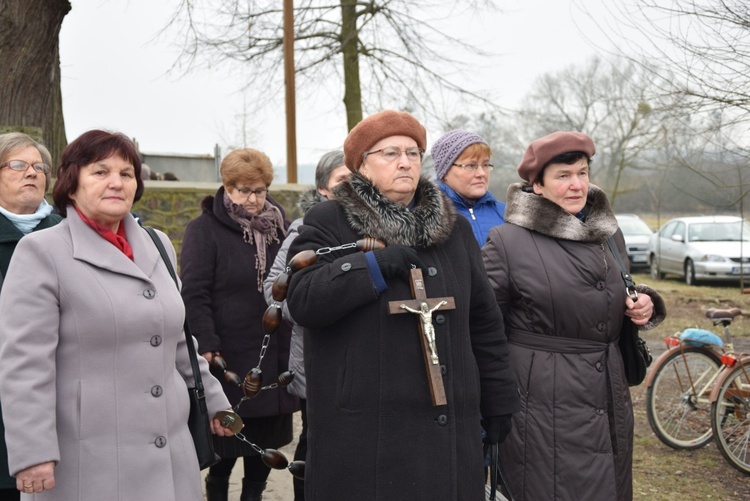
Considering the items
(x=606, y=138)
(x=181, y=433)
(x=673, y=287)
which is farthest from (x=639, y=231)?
(x=181, y=433)

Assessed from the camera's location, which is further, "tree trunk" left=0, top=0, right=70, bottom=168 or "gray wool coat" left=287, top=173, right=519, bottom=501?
"tree trunk" left=0, top=0, right=70, bottom=168

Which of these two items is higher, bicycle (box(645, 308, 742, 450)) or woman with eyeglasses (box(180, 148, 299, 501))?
woman with eyeglasses (box(180, 148, 299, 501))

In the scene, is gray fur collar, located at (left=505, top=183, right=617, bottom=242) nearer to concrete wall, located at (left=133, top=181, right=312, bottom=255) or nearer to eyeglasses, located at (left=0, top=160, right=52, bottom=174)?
eyeglasses, located at (left=0, top=160, right=52, bottom=174)

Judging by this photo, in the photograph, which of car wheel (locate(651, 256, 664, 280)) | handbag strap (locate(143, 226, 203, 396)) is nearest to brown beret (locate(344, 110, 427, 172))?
handbag strap (locate(143, 226, 203, 396))

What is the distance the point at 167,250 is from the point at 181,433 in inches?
25.4

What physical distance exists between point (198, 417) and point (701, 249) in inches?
569

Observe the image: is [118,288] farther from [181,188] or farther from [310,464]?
[181,188]

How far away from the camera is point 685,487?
4922mm

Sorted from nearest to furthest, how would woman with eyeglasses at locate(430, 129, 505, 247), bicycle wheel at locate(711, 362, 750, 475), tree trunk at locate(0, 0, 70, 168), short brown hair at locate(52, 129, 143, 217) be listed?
short brown hair at locate(52, 129, 143, 217)
woman with eyeglasses at locate(430, 129, 505, 247)
bicycle wheel at locate(711, 362, 750, 475)
tree trunk at locate(0, 0, 70, 168)

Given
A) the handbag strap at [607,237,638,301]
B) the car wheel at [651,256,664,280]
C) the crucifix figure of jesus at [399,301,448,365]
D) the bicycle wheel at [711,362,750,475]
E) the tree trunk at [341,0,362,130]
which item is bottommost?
the bicycle wheel at [711,362,750,475]

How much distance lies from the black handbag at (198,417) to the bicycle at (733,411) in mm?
3836

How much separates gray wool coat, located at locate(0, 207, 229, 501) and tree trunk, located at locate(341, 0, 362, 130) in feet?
34.8

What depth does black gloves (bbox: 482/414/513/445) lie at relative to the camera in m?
2.75

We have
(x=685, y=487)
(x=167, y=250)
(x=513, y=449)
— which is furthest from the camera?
(x=685, y=487)
